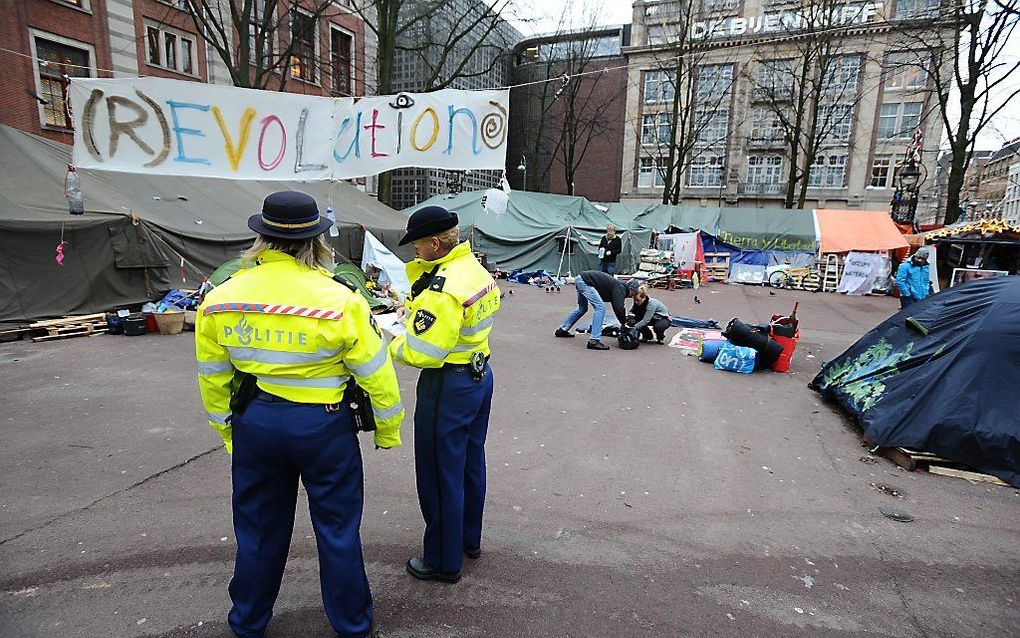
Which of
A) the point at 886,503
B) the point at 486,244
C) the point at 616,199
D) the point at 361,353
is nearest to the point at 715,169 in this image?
the point at 616,199

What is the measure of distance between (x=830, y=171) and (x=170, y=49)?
40725mm

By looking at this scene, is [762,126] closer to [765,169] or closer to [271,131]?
[765,169]

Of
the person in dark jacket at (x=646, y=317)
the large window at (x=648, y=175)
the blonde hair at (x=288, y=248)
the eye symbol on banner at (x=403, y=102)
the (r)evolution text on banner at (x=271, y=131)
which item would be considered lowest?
the person in dark jacket at (x=646, y=317)

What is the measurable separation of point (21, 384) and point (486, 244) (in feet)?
51.1

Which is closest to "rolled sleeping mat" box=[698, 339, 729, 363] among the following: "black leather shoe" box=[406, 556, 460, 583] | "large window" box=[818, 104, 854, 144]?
"black leather shoe" box=[406, 556, 460, 583]

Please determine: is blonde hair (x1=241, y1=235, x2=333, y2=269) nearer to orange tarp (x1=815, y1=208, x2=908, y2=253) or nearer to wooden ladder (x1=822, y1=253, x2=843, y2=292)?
wooden ladder (x1=822, y1=253, x2=843, y2=292)

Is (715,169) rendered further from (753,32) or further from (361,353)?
(361,353)

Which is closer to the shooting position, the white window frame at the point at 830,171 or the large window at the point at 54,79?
the large window at the point at 54,79

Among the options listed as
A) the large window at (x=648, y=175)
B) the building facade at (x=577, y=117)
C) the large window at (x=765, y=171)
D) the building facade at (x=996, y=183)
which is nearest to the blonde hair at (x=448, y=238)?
the building facade at (x=577, y=117)

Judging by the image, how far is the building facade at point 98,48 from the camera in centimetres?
1574

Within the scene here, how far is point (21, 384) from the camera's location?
609cm

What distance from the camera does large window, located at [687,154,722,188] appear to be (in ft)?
134

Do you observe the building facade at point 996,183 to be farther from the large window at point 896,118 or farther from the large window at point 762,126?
the large window at point 762,126

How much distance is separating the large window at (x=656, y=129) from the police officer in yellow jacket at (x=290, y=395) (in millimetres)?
41582
